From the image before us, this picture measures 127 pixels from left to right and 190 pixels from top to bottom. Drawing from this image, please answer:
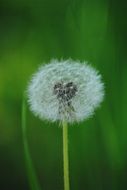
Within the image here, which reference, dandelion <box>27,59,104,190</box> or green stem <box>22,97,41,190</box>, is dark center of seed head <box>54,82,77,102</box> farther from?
green stem <box>22,97,41,190</box>

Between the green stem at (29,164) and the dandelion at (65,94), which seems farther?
the green stem at (29,164)

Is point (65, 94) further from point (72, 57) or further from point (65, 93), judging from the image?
point (72, 57)

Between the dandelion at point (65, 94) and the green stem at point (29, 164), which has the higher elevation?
the dandelion at point (65, 94)

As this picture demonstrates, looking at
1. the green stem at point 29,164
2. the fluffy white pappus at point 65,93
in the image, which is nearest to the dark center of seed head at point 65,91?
the fluffy white pappus at point 65,93

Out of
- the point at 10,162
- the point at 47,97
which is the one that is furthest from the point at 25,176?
the point at 47,97

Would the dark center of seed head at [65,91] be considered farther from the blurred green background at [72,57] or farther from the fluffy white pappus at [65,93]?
the blurred green background at [72,57]

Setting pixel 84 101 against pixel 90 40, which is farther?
pixel 90 40

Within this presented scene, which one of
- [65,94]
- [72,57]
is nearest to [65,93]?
[65,94]

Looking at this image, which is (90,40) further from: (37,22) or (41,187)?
(41,187)
